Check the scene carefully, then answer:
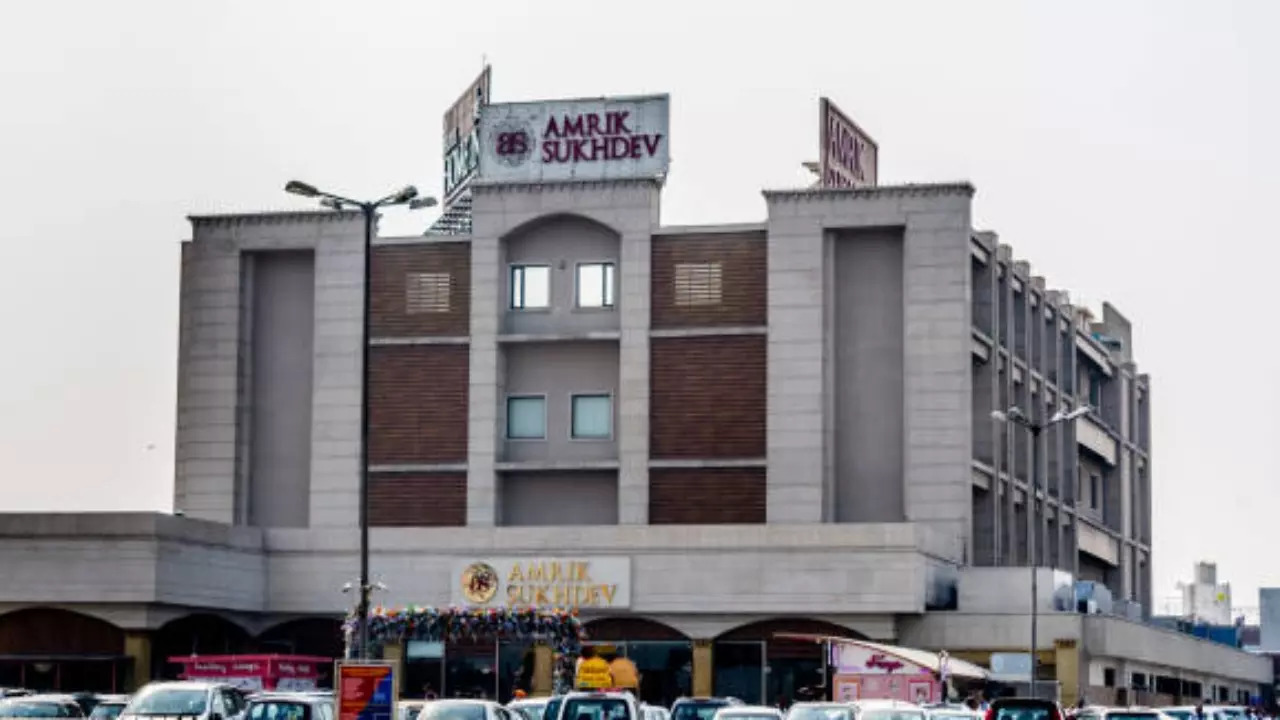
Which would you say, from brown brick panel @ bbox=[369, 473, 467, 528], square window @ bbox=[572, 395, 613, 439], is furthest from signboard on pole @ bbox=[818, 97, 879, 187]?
brown brick panel @ bbox=[369, 473, 467, 528]

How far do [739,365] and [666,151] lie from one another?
8.45 meters

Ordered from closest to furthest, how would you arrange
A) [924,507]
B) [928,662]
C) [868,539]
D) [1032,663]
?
[928,662], [1032,663], [868,539], [924,507]

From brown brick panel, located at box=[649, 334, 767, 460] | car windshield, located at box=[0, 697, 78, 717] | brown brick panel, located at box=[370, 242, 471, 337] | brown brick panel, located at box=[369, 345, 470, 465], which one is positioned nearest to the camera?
car windshield, located at box=[0, 697, 78, 717]

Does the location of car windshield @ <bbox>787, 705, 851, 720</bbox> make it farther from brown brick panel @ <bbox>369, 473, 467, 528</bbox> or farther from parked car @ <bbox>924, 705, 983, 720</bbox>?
brown brick panel @ <bbox>369, 473, 467, 528</bbox>

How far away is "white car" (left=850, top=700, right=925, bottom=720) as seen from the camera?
159 ft

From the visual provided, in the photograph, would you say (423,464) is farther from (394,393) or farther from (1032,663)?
(1032,663)

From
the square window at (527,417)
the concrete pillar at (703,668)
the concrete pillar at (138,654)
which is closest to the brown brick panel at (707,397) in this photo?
the square window at (527,417)

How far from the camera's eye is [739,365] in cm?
9244

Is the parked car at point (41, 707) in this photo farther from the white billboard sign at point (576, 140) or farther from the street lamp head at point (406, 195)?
the white billboard sign at point (576, 140)

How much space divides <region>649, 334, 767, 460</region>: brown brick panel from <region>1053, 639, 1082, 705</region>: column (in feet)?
45.5

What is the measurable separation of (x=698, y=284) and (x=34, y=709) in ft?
147

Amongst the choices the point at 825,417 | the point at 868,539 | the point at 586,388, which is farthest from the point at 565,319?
the point at 868,539

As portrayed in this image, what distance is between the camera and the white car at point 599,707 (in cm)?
4725

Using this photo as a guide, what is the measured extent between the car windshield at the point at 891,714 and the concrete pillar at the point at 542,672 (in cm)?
3321
